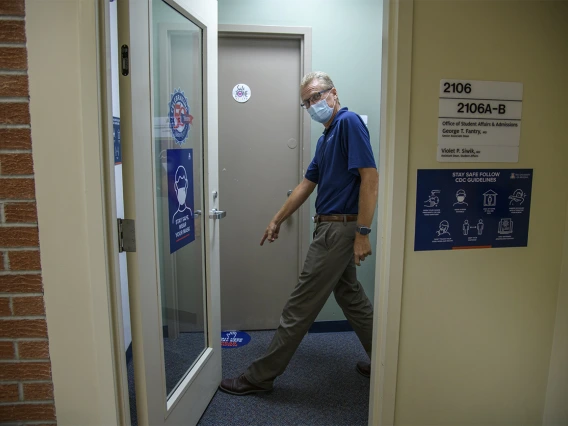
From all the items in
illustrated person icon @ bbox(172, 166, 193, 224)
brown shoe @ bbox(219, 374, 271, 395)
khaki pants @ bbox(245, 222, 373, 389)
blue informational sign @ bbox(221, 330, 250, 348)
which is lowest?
blue informational sign @ bbox(221, 330, 250, 348)

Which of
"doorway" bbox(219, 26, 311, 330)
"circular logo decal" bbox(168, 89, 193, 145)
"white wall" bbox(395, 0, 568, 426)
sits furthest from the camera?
"doorway" bbox(219, 26, 311, 330)

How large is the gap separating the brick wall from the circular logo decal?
593 mm

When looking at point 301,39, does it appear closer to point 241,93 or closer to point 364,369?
point 241,93

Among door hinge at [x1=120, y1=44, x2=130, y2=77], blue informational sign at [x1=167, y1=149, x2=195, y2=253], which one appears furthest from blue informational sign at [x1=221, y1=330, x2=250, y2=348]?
door hinge at [x1=120, y1=44, x2=130, y2=77]

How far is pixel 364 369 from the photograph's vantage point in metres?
2.23

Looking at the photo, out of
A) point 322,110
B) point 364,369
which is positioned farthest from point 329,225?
point 364,369

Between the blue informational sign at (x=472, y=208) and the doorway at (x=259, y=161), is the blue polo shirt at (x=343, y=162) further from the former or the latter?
the doorway at (x=259, y=161)

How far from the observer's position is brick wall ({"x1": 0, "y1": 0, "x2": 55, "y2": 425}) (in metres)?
1.03

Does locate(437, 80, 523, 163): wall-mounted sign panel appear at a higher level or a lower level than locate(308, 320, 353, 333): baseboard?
higher

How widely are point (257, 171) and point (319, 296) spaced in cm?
109

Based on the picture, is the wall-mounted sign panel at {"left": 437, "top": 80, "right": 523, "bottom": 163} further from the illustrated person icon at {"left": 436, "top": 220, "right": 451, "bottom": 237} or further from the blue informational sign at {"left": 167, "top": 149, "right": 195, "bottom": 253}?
the blue informational sign at {"left": 167, "top": 149, "right": 195, "bottom": 253}

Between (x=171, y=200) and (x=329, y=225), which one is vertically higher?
(x=171, y=200)

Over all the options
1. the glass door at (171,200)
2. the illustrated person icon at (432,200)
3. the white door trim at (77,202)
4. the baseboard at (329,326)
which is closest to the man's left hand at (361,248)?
the illustrated person icon at (432,200)

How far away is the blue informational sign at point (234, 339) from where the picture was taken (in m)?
2.57
